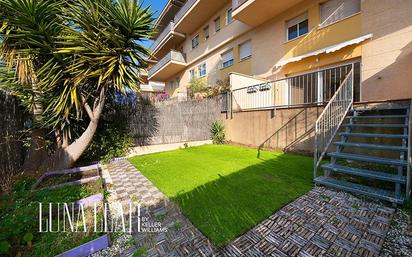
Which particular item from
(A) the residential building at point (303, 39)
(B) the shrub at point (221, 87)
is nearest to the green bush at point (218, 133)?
(B) the shrub at point (221, 87)

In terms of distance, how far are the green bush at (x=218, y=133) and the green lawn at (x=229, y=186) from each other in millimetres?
3627

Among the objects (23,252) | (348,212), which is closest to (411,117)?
(348,212)

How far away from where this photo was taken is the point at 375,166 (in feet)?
16.1

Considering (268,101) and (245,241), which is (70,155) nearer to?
(245,241)

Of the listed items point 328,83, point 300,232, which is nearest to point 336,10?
point 328,83

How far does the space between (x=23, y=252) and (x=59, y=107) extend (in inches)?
162

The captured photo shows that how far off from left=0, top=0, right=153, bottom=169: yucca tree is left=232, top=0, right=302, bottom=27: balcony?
6931mm

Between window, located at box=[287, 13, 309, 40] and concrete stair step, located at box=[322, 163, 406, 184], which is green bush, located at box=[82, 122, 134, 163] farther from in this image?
window, located at box=[287, 13, 309, 40]

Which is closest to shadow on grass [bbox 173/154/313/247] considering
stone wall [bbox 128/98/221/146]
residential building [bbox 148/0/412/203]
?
residential building [bbox 148/0/412/203]

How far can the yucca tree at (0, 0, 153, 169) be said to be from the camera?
499 cm

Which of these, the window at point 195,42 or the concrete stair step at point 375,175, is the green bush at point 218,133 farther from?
the window at point 195,42

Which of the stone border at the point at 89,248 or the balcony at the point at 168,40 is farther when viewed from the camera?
the balcony at the point at 168,40

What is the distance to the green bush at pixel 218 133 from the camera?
1094 centimetres

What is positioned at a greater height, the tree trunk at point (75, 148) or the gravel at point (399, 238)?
the tree trunk at point (75, 148)
